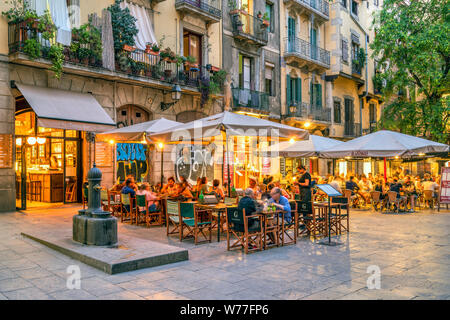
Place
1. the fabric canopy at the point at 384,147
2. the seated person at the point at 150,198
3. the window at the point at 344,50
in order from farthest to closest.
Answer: the window at the point at 344,50, the fabric canopy at the point at 384,147, the seated person at the point at 150,198

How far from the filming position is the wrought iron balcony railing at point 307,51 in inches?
882

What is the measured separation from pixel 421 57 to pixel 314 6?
25.0ft

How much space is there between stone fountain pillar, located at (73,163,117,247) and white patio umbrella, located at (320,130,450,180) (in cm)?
898

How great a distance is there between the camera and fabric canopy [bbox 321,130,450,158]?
12516 mm

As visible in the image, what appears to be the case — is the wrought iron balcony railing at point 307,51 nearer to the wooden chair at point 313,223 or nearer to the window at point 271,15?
the window at point 271,15

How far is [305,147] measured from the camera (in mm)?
14344

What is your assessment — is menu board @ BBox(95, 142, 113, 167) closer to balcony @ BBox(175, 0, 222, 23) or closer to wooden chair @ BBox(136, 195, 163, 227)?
wooden chair @ BBox(136, 195, 163, 227)

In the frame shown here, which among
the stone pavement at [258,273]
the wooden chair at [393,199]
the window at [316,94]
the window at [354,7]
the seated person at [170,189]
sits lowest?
the stone pavement at [258,273]

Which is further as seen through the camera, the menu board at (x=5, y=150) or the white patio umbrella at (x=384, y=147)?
the white patio umbrella at (x=384, y=147)

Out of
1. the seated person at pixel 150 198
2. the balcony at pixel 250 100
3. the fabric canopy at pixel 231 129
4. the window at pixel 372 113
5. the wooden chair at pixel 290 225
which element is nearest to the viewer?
the wooden chair at pixel 290 225

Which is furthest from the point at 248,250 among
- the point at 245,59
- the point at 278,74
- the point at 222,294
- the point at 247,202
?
the point at 278,74

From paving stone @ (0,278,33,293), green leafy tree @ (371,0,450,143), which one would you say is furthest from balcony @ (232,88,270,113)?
paving stone @ (0,278,33,293)

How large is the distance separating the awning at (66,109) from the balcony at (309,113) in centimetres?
1150

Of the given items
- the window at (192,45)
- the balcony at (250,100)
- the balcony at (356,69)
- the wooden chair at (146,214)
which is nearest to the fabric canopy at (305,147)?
the balcony at (250,100)
